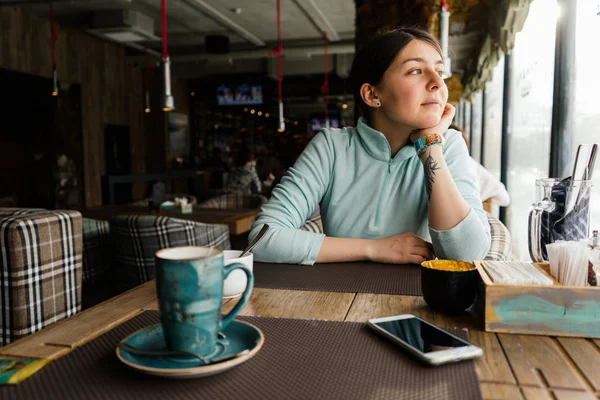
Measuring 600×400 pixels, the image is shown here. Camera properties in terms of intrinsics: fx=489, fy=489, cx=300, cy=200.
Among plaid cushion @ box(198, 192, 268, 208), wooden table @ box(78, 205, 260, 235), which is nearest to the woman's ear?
wooden table @ box(78, 205, 260, 235)

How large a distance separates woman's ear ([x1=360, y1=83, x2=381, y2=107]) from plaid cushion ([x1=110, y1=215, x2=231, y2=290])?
138 cm

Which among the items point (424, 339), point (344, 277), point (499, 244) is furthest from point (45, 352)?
point (499, 244)

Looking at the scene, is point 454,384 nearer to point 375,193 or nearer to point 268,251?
point 268,251

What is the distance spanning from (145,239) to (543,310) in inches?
90.0

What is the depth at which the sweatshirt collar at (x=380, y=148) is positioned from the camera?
5.58 feet

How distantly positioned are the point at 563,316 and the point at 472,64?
5.30 metres

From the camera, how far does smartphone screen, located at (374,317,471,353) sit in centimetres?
74

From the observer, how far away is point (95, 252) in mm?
3102

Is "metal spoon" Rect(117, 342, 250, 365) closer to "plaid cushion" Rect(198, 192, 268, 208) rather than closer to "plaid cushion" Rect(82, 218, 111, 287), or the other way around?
"plaid cushion" Rect(82, 218, 111, 287)

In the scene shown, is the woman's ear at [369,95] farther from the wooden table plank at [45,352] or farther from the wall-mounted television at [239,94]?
the wall-mounted television at [239,94]

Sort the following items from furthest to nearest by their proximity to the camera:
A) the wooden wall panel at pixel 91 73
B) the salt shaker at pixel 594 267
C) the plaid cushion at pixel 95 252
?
the wooden wall panel at pixel 91 73
the plaid cushion at pixel 95 252
the salt shaker at pixel 594 267

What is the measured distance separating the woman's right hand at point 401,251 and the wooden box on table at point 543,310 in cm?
53

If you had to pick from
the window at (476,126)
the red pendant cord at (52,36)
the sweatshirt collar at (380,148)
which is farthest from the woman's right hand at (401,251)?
the red pendant cord at (52,36)

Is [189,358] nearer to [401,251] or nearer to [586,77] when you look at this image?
[401,251]
